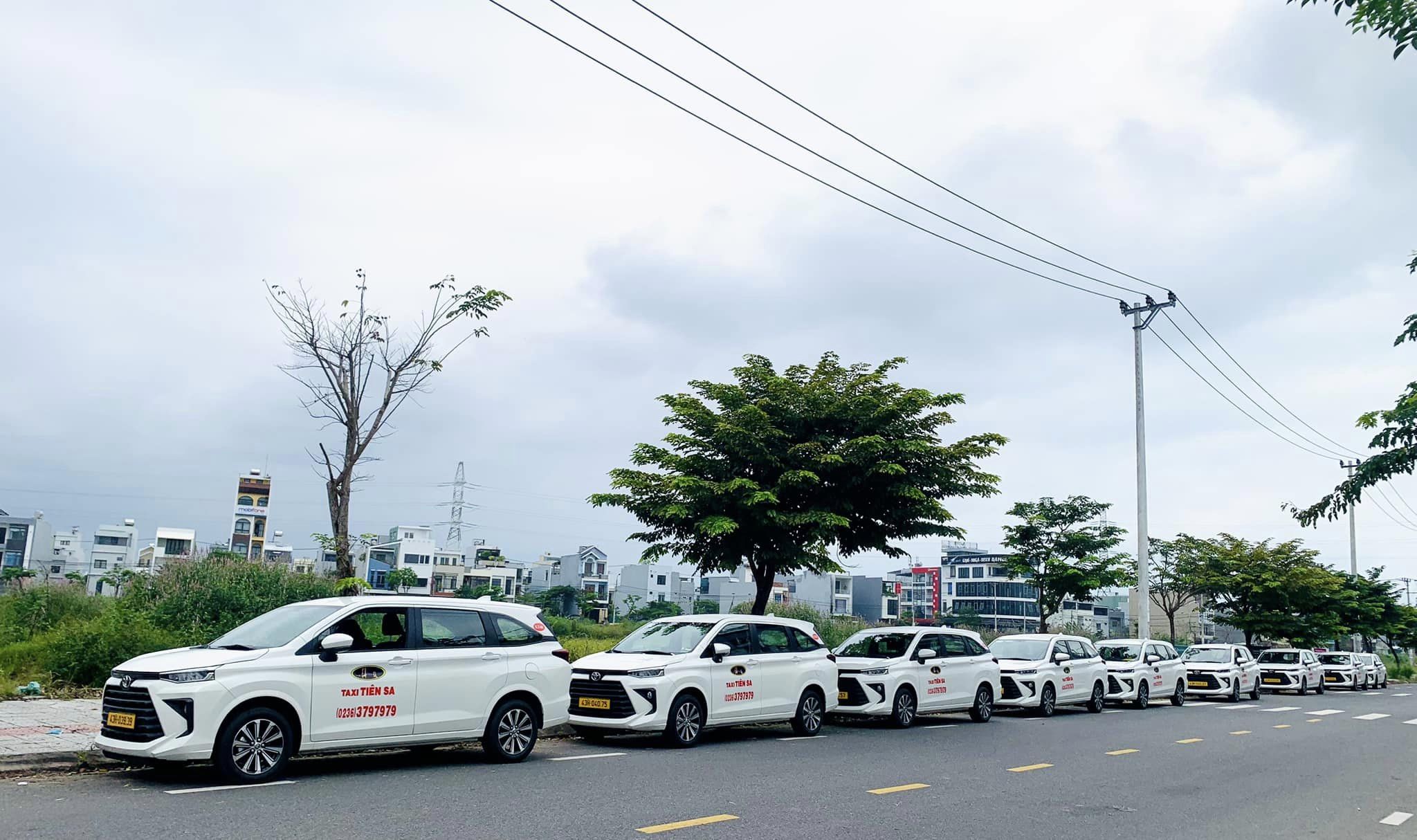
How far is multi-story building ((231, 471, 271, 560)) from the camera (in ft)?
347

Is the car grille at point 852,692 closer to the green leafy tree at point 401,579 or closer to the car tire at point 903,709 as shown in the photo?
the car tire at point 903,709

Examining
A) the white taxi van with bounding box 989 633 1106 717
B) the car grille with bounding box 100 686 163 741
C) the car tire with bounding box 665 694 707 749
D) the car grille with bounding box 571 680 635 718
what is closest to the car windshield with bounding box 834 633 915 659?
the white taxi van with bounding box 989 633 1106 717

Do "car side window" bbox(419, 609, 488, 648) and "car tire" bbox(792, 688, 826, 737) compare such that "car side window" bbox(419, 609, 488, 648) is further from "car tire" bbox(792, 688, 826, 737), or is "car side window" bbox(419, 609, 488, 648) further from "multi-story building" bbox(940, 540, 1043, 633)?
"multi-story building" bbox(940, 540, 1043, 633)

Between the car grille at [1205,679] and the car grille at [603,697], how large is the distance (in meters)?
22.9

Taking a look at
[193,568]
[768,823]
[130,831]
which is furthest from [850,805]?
[193,568]

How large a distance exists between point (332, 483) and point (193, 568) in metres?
2.73

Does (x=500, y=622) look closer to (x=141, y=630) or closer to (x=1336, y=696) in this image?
(x=141, y=630)

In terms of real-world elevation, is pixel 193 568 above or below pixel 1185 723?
above

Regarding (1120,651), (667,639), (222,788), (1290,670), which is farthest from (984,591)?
(222,788)

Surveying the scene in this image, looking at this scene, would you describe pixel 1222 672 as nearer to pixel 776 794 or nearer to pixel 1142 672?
pixel 1142 672

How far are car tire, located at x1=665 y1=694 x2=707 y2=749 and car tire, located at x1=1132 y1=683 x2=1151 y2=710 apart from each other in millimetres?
16095

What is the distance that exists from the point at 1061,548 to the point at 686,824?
28.1m

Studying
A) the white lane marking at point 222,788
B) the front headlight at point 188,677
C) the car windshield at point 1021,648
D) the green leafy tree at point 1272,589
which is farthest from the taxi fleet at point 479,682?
the green leafy tree at point 1272,589

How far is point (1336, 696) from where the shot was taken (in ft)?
116
